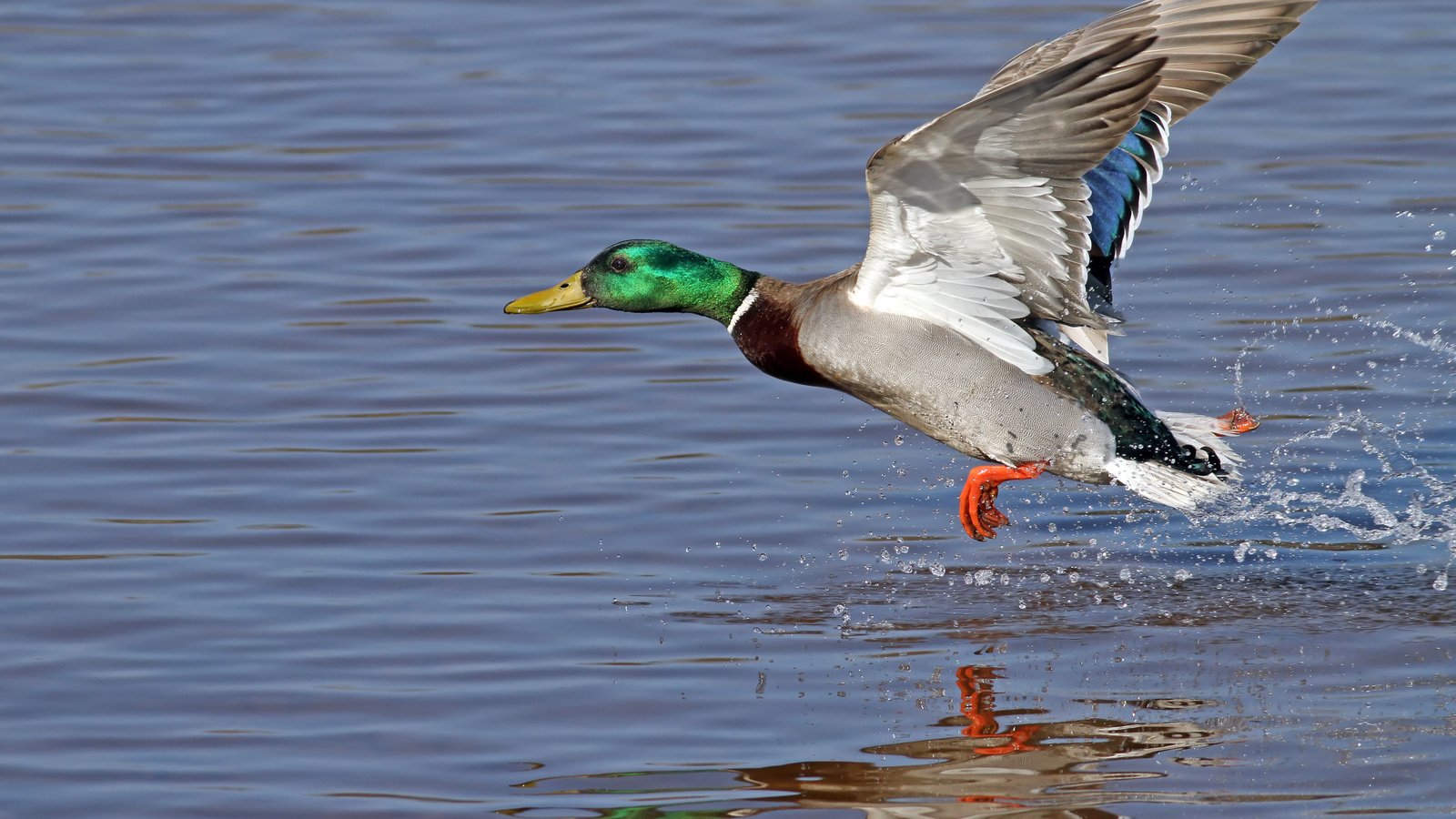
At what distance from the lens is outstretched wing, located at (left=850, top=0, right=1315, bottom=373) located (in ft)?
15.3

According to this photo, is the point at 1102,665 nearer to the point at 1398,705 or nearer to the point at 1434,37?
the point at 1398,705

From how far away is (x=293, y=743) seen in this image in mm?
4570

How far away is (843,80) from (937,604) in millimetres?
5313

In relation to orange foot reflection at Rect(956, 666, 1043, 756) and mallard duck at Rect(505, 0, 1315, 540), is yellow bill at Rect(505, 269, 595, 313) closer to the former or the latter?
mallard duck at Rect(505, 0, 1315, 540)

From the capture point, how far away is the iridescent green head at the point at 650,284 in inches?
230

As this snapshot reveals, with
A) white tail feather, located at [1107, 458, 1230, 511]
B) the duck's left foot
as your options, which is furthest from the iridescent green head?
white tail feather, located at [1107, 458, 1230, 511]

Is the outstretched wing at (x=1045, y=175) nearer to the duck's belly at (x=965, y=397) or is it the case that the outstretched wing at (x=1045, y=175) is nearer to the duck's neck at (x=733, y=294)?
the duck's belly at (x=965, y=397)

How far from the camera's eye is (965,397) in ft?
18.0

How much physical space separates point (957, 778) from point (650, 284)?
208cm

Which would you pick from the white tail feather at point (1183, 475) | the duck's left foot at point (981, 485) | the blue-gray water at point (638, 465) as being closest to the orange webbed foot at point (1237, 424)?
the white tail feather at point (1183, 475)

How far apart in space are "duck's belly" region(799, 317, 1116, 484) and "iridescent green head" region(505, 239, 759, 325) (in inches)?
16.4

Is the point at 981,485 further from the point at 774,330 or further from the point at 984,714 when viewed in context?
the point at 984,714

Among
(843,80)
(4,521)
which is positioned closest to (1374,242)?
(843,80)

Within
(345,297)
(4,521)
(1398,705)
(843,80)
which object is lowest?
(1398,705)
